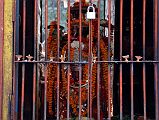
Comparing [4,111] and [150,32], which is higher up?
[150,32]

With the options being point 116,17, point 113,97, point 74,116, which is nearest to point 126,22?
point 116,17

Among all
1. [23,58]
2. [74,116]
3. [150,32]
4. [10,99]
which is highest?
[150,32]

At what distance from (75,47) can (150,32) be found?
3.21 ft

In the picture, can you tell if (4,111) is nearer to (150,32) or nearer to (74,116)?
(74,116)

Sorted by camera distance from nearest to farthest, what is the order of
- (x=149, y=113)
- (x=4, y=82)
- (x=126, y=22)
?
(x=4, y=82)
(x=149, y=113)
(x=126, y=22)

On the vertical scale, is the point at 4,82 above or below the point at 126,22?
below

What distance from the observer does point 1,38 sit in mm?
3791

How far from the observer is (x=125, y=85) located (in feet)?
18.7

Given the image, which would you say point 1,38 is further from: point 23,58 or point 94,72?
point 94,72

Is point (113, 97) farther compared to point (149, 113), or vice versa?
point (113, 97)

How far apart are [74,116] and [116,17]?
172 centimetres

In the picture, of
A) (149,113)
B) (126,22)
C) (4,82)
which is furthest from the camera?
(126,22)

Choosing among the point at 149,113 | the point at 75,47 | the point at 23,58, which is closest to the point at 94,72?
the point at 75,47

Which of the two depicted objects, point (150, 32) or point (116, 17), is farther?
point (116, 17)
